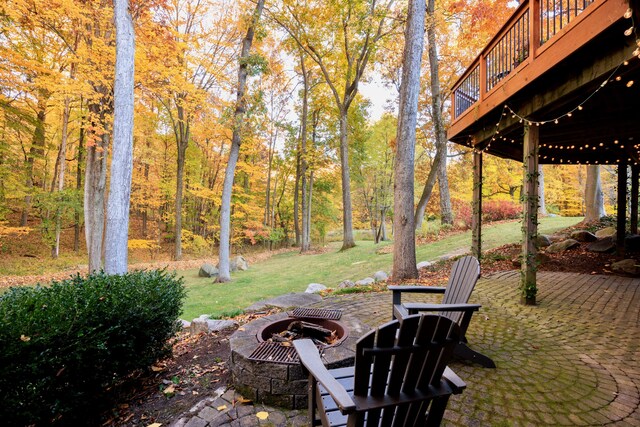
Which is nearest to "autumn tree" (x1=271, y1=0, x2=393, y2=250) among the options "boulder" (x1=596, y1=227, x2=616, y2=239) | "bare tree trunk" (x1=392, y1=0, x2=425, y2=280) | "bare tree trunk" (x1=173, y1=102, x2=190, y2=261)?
"bare tree trunk" (x1=392, y1=0, x2=425, y2=280)

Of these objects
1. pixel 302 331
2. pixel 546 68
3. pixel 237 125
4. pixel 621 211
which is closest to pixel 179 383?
pixel 302 331

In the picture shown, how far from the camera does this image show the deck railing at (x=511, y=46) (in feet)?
12.1

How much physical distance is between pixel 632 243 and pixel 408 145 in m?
6.05

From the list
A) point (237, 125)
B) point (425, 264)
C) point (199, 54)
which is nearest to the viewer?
point (425, 264)

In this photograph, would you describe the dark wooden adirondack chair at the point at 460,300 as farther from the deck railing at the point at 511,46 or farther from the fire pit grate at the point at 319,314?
the deck railing at the point at 511,46

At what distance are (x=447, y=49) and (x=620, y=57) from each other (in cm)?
1208

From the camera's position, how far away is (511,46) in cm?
454

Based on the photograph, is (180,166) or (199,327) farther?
(180,166)

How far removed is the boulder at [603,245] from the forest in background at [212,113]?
194 inches

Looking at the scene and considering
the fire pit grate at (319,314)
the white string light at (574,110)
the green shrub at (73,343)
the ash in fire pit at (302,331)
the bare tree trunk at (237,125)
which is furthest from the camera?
the bare tree trunk at (237,125)

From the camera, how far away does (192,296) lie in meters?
7.57

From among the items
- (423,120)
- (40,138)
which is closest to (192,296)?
(40,138)

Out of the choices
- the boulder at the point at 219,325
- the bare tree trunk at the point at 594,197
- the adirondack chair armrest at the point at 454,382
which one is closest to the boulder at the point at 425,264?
the boulder at the point at 219,325

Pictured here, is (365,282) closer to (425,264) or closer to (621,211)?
(425,264)
